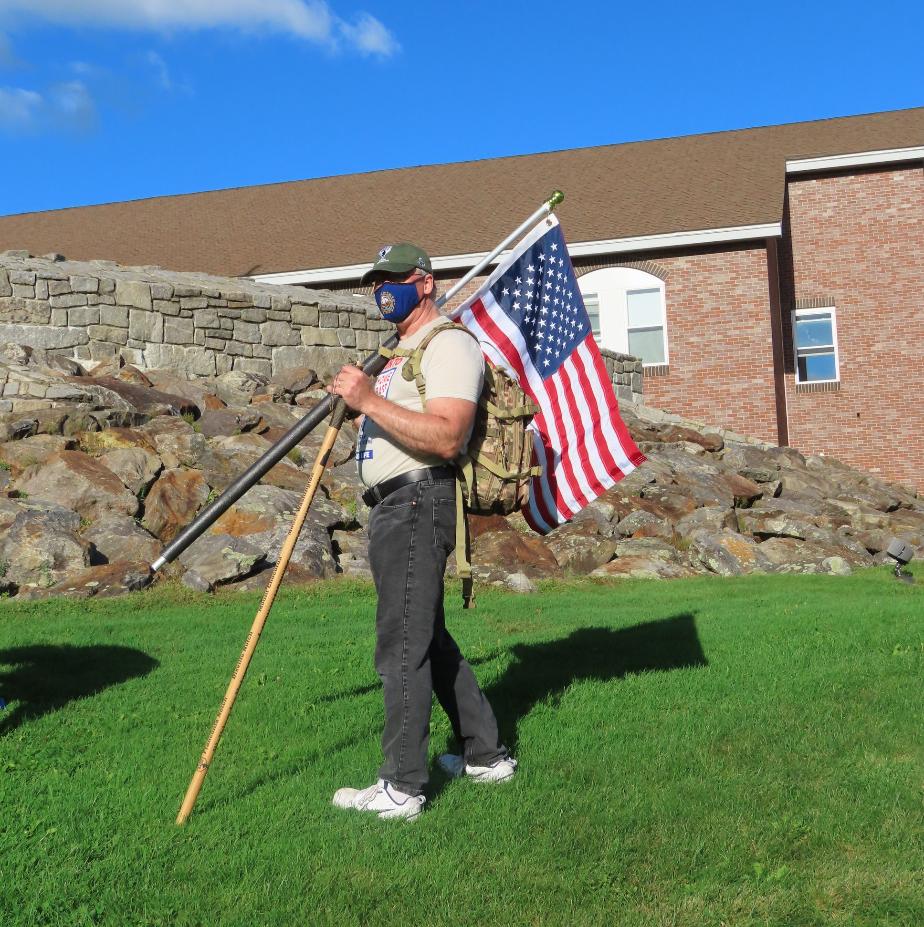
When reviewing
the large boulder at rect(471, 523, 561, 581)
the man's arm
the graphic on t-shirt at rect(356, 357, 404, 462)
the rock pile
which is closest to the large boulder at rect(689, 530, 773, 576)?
the rock pile

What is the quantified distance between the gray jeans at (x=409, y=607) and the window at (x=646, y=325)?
20.8m

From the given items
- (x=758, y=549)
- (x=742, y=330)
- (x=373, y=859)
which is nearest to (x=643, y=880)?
(x=373, y=859)

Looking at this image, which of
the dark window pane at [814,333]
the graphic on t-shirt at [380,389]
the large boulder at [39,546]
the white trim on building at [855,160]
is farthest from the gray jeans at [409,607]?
the white trim on building at [855,160]

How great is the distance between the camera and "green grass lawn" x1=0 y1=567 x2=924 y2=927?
373cm

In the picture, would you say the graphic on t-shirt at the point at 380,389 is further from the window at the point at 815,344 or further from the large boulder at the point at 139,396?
the window at the point at 815,344

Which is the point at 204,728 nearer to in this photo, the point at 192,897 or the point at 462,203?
the point at 192,897

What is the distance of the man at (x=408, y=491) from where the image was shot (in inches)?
172

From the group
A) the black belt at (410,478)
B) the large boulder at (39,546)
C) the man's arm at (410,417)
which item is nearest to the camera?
the man's arm at (410,417)

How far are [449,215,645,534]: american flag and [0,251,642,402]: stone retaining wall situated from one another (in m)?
11.2

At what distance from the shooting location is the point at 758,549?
45.9 feet

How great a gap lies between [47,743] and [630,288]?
20.7 meters

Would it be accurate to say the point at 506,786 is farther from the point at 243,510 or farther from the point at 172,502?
the point at 172,502

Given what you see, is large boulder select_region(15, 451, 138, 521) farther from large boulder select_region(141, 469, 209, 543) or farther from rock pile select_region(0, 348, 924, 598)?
large boulder select_region(141, 469, 209, 543)

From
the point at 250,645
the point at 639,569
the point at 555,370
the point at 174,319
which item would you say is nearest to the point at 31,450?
the point at 174,319
